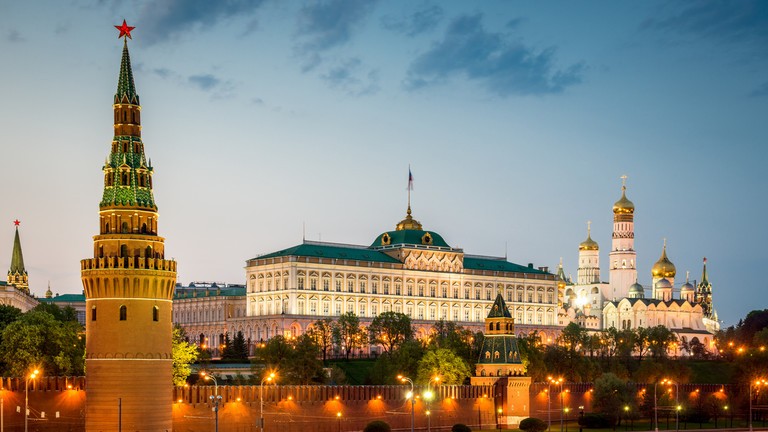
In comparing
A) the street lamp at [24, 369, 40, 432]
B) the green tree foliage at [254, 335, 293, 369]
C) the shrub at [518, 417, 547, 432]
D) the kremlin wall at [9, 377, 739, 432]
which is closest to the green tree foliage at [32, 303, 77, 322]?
the green tree foliage at [254, 335, 293, 369]

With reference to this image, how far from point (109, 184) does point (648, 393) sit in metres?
92.2

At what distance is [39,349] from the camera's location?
130750 mm

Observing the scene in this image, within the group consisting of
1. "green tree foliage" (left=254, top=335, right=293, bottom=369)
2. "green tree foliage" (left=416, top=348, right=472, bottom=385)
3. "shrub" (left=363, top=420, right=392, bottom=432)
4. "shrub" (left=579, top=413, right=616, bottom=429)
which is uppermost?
"green tree foliage" (left=254, top=335, right=293, bottom=369)

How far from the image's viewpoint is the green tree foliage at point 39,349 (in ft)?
Answer: 422

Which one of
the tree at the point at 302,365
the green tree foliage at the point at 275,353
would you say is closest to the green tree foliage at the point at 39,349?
the green tree foliage at the point at 275,353

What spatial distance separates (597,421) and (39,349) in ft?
215

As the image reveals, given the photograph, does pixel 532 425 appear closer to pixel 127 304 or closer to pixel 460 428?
pixel 460 428

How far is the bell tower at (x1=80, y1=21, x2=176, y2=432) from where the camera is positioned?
103750 millimetres

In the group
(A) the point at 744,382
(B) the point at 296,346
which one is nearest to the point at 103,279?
(B) the point at 296,346

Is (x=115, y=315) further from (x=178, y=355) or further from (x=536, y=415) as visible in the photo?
(x=536, y=415)

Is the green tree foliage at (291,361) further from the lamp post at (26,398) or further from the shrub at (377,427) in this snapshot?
the lamp post at (26,398)

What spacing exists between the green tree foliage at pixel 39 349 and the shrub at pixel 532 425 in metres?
47.7

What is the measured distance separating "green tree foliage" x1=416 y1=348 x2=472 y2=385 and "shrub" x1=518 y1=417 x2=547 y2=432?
15.2 meters

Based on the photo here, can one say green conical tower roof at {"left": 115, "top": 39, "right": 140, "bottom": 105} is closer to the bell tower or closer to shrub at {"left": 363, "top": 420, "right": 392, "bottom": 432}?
the bell tower
